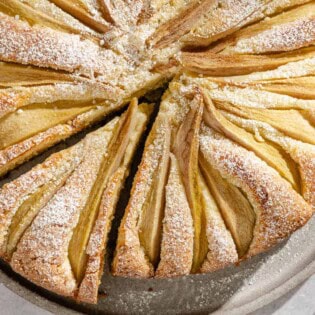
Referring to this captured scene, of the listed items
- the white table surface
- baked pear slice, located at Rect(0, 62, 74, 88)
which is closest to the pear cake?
baked pear slice, located at Rect(0, 62, 74, 88)

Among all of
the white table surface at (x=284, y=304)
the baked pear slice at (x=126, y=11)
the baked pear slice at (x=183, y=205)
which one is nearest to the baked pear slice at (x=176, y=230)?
the baked pear slice at (x=183, y=205)

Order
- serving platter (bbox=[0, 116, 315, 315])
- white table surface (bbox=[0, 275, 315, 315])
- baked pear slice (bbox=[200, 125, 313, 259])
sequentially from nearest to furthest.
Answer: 1. baked pear slice (bbox=[200, 125, 313, 259])
2. serving platter (bbox=[0, 116, 315, 315])
3. white table surface (bbox=[0, 275, 315, 315])

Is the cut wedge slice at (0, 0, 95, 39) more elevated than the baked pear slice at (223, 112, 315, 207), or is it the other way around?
the cut wedge slice at (0, 0, 95, 39)

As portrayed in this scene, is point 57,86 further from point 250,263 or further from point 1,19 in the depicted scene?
point 250,263

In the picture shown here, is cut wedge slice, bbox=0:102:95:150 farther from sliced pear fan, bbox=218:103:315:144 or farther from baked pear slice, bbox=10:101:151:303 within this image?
sliced pear fan, bbox=218:103:315:144

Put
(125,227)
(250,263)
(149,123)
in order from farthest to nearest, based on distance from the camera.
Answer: (250,263) → (149,123) → (125,227)

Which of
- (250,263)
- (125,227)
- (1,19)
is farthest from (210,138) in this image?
(1,19)

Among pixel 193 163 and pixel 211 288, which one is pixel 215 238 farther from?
pixel 211 288
